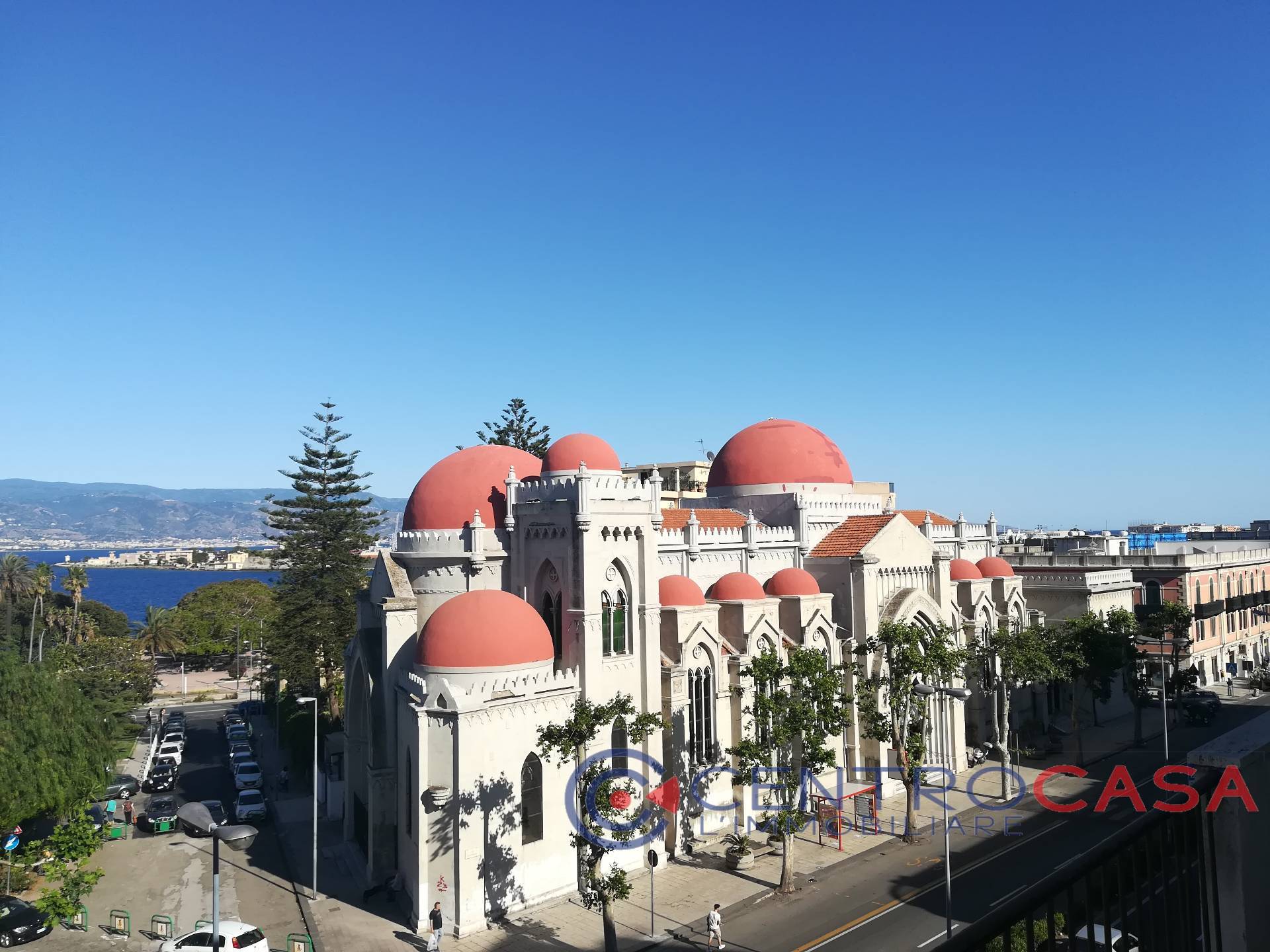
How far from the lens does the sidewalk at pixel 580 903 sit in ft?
75.8

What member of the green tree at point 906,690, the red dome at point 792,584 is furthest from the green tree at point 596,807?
the red dome at point 792,584

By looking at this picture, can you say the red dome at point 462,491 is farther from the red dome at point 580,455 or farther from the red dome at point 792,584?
the red dome at point 792,584

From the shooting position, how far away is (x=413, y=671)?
25750 mm

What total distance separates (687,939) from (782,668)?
885 cm

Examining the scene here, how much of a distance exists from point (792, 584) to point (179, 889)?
24.2 m

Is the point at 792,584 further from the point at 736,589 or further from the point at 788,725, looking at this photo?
the point at 788,725

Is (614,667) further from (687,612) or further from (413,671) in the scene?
(413,671)

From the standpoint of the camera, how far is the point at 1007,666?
35.3 metres

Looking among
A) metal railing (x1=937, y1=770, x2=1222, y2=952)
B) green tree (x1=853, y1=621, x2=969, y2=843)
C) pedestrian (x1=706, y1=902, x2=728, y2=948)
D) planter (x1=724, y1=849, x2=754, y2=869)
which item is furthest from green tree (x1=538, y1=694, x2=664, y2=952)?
metal railing (x1=937, y1=770, x2=1222, y2=952)

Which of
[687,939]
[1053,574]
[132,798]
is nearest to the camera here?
[687,939]

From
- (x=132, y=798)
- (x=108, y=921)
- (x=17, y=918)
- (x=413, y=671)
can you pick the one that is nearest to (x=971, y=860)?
(x=413, y=671)

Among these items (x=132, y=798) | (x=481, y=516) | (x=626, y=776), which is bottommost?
(x=132, y=798)

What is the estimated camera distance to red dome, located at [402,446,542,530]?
30.8 meters

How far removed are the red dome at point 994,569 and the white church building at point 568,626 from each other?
225cm
